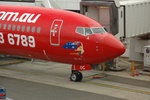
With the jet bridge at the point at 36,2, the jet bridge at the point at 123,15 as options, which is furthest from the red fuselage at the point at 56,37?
the jet bridge at the point at 36,2

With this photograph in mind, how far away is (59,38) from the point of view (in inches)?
858

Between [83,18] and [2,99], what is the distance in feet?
27.5

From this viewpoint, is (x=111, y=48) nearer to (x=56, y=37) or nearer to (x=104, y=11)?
(x=56, y=37)

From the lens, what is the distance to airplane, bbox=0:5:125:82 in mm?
21166

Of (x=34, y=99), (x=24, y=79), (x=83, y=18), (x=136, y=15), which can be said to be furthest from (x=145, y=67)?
(x=34, y=99)

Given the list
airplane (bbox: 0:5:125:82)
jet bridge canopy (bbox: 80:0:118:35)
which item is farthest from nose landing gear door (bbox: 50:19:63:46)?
jet bridge canopy (bbox: 80:0:118:35)

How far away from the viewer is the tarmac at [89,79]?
2031cm

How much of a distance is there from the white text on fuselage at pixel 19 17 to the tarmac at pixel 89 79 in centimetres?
343

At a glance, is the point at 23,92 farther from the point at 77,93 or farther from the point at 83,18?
the point at 83,18

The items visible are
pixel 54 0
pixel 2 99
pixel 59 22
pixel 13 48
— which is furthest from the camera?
pixel 54 0

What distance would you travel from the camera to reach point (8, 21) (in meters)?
24.3

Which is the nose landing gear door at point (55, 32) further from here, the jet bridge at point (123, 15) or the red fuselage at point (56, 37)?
the jet bridge at point (123, 15)

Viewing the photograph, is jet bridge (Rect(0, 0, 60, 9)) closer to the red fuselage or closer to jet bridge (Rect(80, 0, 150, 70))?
jet bridge (Rect(80, 0, 150, 70))

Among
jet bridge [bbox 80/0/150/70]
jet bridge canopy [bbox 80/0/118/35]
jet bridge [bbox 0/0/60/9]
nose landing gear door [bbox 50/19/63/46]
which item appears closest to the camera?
nose landing gear door [bbox 50/19/63/46]
